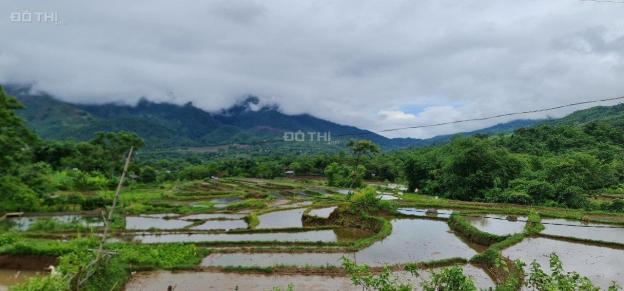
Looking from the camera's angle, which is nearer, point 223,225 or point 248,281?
point 248,281

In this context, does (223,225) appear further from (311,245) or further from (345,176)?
(345,176)

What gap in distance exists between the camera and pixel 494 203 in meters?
32.0

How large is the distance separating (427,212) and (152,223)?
21.1 m

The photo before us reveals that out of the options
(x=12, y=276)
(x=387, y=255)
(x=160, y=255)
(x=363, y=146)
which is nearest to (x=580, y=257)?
(x=387, y=255)

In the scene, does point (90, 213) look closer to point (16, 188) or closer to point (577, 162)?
point (16, 188)

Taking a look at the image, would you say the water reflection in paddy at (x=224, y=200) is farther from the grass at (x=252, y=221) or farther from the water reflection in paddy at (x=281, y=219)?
the grass at (x=252, y=221)

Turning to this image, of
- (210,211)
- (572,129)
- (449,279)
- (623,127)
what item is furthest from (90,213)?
(623,127)

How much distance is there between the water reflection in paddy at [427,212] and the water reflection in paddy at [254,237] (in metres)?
6.68

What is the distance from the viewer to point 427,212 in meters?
27.7

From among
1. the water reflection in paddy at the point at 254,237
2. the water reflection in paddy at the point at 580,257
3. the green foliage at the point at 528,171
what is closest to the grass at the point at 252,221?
the water reflection in paddy at the point at 254,237

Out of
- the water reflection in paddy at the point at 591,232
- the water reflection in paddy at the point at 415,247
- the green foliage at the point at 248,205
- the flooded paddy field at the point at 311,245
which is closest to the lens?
the flooded paddy field at the point at 311,245

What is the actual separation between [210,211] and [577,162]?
1286 inches

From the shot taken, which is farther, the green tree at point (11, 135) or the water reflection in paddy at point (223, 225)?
the water reflection in paddy at point (223, 225)

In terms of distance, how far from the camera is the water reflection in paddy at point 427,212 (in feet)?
88.2
